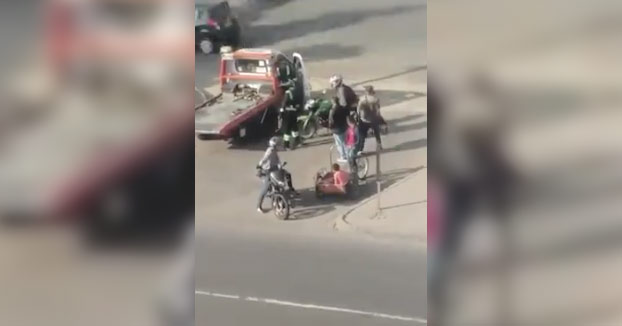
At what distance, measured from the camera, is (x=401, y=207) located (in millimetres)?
1038

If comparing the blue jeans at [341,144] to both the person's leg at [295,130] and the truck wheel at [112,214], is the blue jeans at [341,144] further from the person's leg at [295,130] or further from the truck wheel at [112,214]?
the truck wheel at [112,214]

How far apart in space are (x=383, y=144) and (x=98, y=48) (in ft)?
1.21

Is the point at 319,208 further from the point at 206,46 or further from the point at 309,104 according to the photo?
the point at 206,46

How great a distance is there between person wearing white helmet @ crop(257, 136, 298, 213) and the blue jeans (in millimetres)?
71

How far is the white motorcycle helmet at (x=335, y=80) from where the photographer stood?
1.08 m

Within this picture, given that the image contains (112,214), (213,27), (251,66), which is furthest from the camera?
(251,66)

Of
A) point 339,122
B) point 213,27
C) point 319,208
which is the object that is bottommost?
point 319,208

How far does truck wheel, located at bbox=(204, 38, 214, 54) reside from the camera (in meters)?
1.01

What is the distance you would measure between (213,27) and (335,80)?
0.56 feet

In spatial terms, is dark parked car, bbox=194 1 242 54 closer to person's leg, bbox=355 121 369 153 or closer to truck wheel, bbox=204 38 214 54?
truck wheel, bbox=204 38 214 54

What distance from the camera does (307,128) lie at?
108 cm

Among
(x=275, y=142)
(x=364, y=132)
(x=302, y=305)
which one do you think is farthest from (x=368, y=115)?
(x=302, y=305)

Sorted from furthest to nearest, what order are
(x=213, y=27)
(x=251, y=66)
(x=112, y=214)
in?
1. (x=251, y=66)
2. (x=213, y=27)
3. (x=112, y=214)

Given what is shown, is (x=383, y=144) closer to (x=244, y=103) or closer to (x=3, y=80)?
(x=244, y=103)
